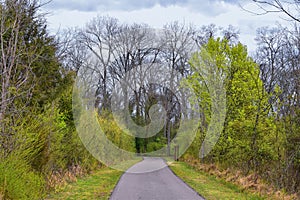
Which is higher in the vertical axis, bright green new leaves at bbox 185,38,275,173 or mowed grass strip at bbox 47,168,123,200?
bright green new leaves at bbox 185,38,275,173

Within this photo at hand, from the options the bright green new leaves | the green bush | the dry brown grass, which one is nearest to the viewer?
the green bush

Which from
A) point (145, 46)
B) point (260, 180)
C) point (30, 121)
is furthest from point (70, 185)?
point (145, 46)

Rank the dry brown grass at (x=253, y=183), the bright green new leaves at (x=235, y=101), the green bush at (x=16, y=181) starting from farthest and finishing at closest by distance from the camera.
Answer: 1. the bright green new leaves at (x=235, y=101)
2. the dry brown grass at (x=253, y=183)
3. the green bush at (x=16, y=181)

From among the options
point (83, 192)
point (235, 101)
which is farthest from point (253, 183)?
point (235, 101)

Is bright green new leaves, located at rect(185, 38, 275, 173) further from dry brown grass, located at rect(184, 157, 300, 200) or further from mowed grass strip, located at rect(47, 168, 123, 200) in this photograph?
mowed grass strip, located at rect(47, 168, 123, 200)

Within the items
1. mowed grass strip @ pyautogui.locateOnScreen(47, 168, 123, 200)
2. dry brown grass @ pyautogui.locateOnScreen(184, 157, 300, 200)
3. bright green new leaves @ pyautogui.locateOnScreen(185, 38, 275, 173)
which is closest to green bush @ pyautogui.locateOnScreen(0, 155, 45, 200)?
mowed grass strip @ pyautogui.locateOnScreen(47, 168, 123, 200)

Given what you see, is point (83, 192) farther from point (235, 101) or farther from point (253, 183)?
point (235, 101)

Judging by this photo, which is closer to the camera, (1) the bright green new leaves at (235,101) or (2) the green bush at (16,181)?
(2) the green bush at (16,181)

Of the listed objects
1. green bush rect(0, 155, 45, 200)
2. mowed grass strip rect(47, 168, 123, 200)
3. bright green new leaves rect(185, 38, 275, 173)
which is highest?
bright green new leaves rect(185, 38, 275, 173)

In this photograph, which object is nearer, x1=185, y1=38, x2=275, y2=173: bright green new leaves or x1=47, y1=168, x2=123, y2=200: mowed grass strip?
x1=47, y1=168, x2=123, y2=200: mowed grass strip

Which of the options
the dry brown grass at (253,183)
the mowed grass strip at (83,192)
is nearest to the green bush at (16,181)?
the mowed grass strip at (83,192)

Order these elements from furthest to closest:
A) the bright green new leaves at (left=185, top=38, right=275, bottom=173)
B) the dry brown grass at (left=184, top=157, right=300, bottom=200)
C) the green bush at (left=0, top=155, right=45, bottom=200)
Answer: the bright green new leaves at (left=185, top=38, right=275, bottom=173), the dry brown grass at (left=184, top=157, right=300, bottom=200), the green bush at (left=0, top=155, right=45, bottom=200)

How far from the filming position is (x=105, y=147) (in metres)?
18.7

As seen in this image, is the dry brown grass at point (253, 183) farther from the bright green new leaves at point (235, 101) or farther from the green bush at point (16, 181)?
the green bush at point (16, 181)
